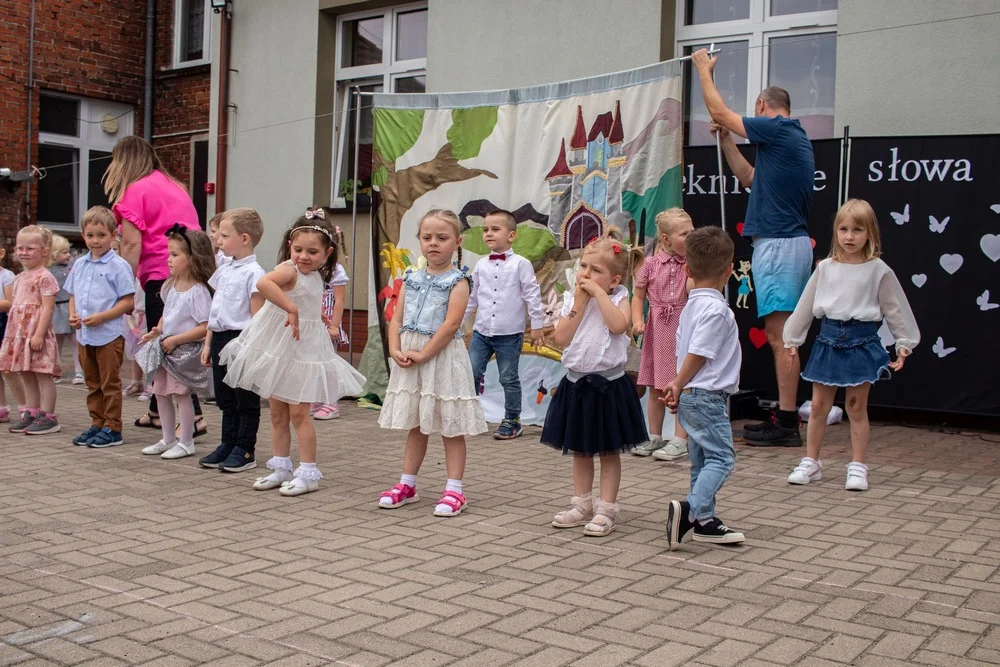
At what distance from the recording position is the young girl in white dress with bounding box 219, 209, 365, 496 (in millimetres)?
6055

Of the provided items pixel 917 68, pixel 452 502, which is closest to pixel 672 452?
pixel 452 502

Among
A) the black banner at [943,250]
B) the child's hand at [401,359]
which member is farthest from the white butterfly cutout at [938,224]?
the child's hand at [401,359]

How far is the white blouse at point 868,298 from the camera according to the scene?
6.23 m

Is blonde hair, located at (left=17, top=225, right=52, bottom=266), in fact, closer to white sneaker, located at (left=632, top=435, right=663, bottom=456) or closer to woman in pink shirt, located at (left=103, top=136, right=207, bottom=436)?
woman in pink shirt, located at (left=103, top=136, right=207, bottom=436)

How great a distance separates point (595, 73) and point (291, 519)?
6236mm

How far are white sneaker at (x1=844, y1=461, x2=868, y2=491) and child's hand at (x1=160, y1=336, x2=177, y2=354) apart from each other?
4330mm

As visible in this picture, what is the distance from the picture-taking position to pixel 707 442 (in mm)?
5027

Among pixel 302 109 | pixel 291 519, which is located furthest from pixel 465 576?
pixel 302 109

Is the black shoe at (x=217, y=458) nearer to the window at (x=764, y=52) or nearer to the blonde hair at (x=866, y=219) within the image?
the blonde hair at (x=866, y=219)

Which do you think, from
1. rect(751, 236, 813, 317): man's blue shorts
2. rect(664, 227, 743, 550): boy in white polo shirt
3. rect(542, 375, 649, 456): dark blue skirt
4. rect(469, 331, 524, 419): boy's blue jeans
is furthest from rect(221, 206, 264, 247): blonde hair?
rect(751, 236, 813, 317): man's blue shorts

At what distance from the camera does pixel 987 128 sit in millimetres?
8164

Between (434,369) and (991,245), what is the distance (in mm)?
4596

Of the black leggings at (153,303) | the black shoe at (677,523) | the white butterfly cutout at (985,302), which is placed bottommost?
the black shoe at (677,523)

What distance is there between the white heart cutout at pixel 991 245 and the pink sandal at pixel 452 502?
4.63 meters
